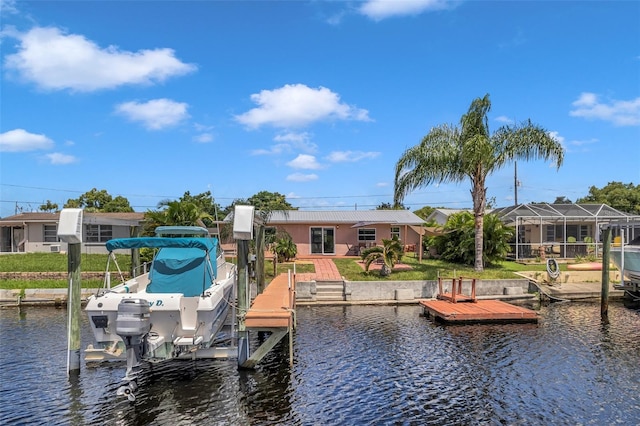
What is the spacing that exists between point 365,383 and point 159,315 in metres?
4.44

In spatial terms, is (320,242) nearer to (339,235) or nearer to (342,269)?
(339,235)

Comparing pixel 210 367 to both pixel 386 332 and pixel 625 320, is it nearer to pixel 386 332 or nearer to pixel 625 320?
pixel 386 332

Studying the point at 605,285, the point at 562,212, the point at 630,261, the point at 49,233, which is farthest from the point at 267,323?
the point at 49,233

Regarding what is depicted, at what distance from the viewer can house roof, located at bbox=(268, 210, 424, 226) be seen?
1187 inches

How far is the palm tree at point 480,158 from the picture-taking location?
20828 mm

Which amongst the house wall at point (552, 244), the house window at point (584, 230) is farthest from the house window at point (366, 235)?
the house window at point (584, 230)

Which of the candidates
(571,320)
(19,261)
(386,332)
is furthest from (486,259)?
(19,261)

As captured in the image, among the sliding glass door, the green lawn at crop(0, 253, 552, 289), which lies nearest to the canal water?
the green lawn at crop(0, 253, 552, 289)

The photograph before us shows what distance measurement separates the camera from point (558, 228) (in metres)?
32.8

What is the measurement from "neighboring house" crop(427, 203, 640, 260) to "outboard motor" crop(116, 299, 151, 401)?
76.0ft

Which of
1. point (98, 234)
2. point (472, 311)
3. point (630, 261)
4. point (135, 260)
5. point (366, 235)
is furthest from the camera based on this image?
point (98, 234)

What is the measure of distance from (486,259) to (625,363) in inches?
497

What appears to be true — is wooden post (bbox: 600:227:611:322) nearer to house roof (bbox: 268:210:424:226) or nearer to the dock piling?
the dock piling

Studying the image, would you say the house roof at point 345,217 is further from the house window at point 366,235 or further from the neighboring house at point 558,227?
the neighboring house at point 558,227
